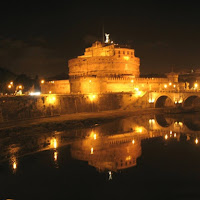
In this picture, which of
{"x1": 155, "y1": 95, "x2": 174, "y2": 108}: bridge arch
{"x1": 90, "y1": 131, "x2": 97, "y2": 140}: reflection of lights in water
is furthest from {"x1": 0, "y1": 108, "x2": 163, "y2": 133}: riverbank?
{"x1": 155, "y1": 95, "x2": 174, "y2": 108}: bridge arch

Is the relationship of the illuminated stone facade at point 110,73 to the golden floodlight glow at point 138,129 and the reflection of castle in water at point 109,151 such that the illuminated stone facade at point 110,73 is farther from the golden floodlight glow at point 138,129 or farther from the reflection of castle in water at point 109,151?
the reflection of castle in water at point 109,151

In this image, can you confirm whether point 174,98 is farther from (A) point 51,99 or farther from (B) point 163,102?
(A) point 51,99

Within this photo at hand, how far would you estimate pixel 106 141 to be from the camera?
2012 cm

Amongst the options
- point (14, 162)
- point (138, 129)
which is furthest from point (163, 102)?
point (14, 162)

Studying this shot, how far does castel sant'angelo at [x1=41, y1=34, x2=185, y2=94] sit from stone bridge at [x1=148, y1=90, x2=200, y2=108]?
4033 millimetres

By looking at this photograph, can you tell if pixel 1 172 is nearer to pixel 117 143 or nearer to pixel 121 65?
pixel 117 143

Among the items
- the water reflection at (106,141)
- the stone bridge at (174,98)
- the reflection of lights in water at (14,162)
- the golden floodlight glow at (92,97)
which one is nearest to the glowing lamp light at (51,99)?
the golden floodlight glow at (92,97)

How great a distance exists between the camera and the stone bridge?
34266 millimetres

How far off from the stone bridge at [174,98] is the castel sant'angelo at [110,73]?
13.2ft

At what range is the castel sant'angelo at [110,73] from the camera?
39281 millimetres

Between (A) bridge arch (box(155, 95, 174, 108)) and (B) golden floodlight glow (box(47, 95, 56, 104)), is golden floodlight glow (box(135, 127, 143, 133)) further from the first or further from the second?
(A) bridge arch (box(155, 95, 174, 108))

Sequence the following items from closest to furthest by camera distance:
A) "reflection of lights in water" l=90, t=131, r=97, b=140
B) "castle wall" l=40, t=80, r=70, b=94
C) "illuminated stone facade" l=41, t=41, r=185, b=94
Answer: "reflection of lights in water" l=90, t=131, r=97, b=140, "illuminated stone facade" l=41, t=41, r=185, b=94, "castle wall" l=40, t=80, r=70, b=94

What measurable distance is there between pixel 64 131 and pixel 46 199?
12.8m

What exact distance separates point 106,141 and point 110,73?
24718 millimetres
